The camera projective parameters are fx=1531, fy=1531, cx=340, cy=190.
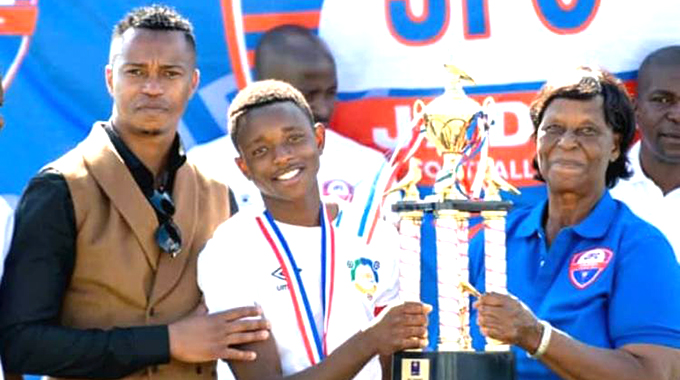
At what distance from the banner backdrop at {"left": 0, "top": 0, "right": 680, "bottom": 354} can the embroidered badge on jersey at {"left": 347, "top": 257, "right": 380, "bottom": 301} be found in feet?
4.95

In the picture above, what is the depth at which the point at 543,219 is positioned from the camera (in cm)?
400

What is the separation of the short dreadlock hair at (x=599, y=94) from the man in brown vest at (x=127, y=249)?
36.0 inches

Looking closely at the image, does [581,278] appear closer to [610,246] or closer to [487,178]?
[610,246]

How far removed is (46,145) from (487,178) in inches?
101

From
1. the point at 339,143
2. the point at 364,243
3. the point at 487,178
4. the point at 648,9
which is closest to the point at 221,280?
the point at 364,243

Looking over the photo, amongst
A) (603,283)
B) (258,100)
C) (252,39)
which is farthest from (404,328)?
(252,39)

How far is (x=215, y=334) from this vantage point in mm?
3658

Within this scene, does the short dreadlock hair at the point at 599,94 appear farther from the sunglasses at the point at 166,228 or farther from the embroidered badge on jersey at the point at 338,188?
the embroidered badge on jersey at the point at 338,188

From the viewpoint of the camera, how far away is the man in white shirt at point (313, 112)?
5.40 m

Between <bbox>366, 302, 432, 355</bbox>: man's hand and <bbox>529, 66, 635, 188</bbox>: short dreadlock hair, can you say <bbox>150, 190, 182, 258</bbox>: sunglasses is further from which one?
<bbox>529, 66, 635, 188</bbox>: short dreadlock hair

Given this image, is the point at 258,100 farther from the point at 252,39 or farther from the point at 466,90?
the point at 252,39

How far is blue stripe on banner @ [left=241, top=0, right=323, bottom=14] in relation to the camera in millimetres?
5574

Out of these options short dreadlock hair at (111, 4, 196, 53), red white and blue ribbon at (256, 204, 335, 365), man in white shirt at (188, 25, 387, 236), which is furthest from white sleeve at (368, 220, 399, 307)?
man in white shirt at (188, 25, 387, 236)

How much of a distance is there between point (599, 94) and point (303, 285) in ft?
2.95
